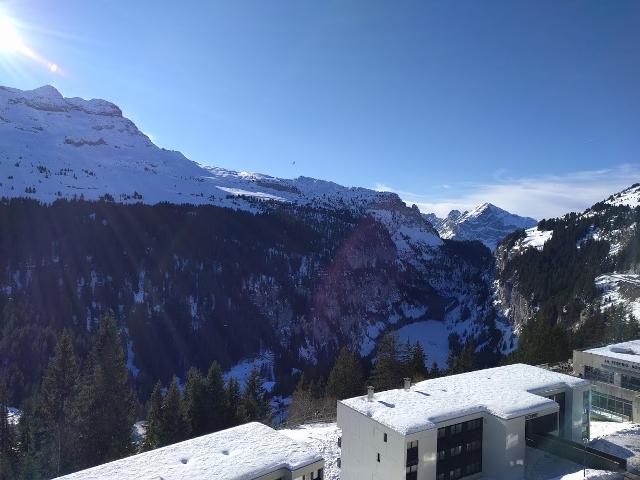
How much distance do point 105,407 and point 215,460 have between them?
24.5m

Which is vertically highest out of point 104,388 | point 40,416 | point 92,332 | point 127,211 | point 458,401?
point 127,211

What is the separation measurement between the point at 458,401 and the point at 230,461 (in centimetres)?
1630

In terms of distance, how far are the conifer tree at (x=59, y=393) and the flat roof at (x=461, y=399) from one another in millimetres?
29622

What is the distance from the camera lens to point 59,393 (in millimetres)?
44719

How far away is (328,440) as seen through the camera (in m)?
41.1

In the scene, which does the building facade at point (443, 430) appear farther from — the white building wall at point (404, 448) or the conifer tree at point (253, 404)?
the conifer tree at point (253, 404)

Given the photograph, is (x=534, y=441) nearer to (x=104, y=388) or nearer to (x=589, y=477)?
(x=589, y=477)

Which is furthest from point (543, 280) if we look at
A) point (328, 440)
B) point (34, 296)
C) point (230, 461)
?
point (34, 296)

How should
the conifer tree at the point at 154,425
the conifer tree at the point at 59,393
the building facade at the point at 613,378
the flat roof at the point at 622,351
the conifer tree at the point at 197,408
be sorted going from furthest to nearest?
the conifer tree at the point at 197,408, the conifer tree at the point at 59,393, the conifer tree at the point at 154,425, the flat roof at the point at 622,351, the building facade at the point at 613,378

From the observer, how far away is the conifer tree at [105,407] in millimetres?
39625

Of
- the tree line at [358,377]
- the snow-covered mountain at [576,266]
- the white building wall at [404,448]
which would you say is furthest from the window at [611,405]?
Answer: the snow-covered mountain at [576,266]

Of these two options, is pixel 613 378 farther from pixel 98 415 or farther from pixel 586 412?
pixel 98 415

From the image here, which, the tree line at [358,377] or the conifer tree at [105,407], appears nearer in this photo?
the conifer tree at [105,407]

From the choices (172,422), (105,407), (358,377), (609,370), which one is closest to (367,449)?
(172,422)
